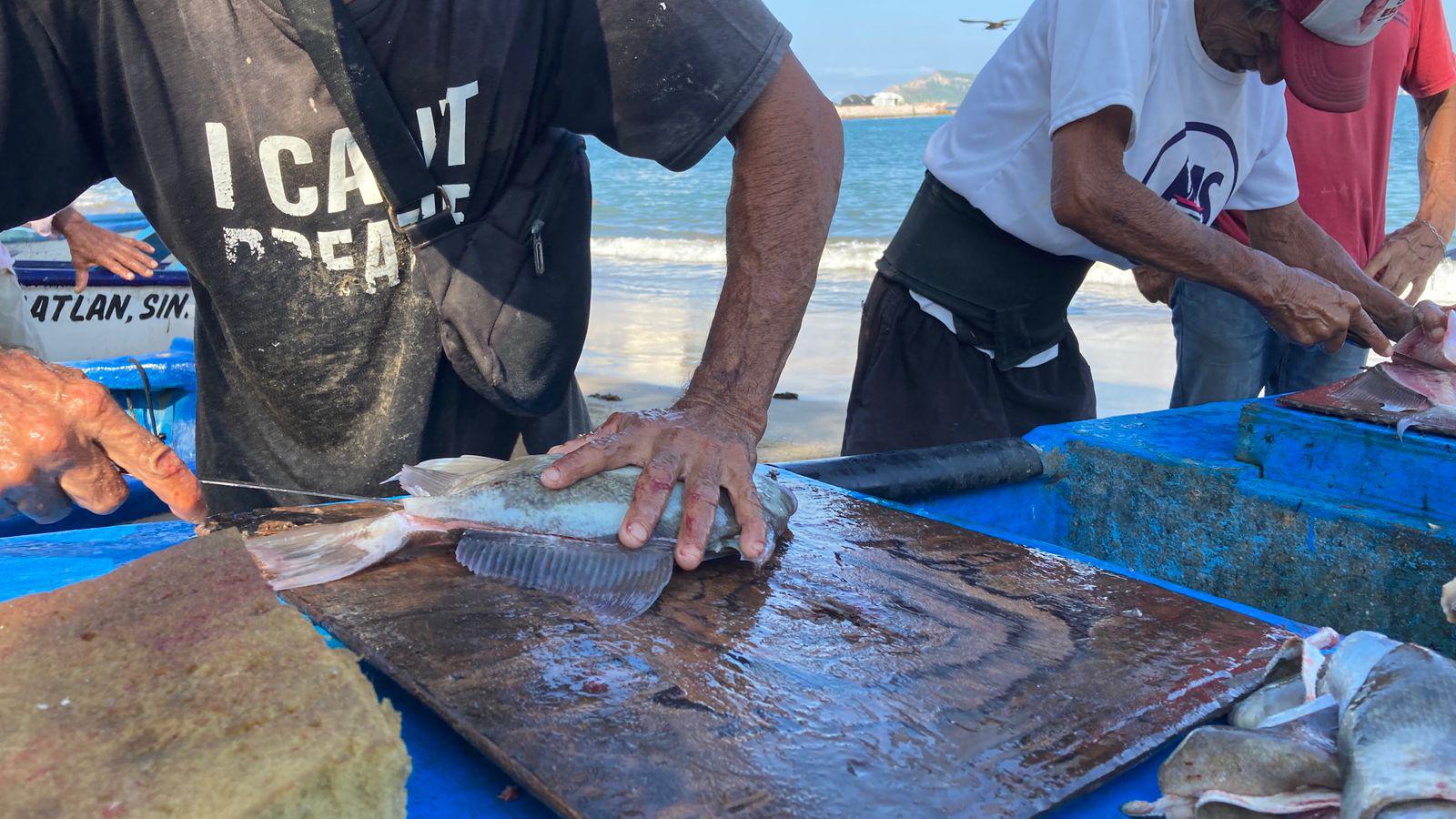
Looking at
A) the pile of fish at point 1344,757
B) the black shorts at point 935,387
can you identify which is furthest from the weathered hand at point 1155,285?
the pile of fish at point 1344,757

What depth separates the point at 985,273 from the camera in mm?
3164

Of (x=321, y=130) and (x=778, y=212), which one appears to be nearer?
(x=321, y=130)


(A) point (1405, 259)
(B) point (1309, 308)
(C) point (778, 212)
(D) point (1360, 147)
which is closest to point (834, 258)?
(D) point (1360, 147)

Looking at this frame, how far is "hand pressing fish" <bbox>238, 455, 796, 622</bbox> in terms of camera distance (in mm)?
1485

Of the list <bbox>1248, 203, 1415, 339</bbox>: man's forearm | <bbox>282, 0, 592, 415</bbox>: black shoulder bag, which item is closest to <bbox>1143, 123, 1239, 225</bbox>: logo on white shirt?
<bbox>1248, 203, 1415, 339</bbox>: man's forearm

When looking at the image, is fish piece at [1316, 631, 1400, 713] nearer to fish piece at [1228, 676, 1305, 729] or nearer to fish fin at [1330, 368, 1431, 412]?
fish piece at [1228, 676, 1305, 729]

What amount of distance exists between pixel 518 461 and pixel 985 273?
1.86 meters

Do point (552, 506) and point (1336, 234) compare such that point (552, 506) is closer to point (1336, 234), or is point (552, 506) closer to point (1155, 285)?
point (1155, 285)

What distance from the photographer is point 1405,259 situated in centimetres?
410

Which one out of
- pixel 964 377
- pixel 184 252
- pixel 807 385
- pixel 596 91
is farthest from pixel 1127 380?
pixel 184 252

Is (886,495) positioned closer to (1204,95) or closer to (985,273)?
(985,273)

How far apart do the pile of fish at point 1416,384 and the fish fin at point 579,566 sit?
5.76ft

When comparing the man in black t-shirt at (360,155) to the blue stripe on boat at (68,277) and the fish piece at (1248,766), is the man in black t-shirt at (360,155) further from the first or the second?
the blue stripe on boat at (68,277)

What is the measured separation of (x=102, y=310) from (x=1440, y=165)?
24.3ft
